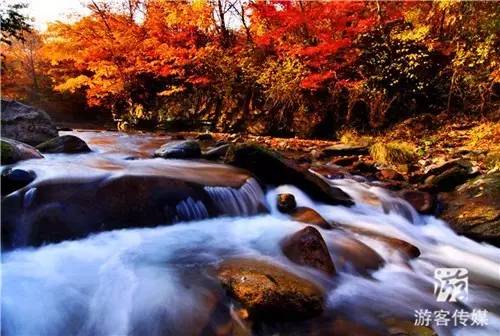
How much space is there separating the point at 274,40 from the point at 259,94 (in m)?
1.80

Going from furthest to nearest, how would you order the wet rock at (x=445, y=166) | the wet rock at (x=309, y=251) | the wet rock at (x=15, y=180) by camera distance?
the wet rock at (x=445, y=166), the wet rock at (x=15, y=180), the wet rock at (x=309, y=251)

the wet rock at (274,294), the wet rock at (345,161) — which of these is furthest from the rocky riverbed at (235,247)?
the wet rock at (345,161)

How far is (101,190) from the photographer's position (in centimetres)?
530

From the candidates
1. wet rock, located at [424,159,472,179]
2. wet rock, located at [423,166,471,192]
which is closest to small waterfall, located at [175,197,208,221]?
wet rock, located at [423,166,471,192]

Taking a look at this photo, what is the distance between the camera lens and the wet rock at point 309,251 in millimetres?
4387

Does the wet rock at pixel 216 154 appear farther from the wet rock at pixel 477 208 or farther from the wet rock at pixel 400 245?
the wet rock at pixel 477 208

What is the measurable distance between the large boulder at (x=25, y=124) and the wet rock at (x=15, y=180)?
5.13m

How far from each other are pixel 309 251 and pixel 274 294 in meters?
1.14

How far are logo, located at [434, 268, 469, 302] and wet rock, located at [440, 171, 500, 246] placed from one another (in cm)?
94

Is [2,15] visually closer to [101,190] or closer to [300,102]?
[101,190]

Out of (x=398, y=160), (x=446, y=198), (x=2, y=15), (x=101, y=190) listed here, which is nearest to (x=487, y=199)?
(x=446, y=198)

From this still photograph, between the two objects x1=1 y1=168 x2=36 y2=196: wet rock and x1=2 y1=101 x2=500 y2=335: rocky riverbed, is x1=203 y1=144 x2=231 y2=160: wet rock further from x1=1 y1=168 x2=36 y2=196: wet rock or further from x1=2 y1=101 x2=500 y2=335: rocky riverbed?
x1=1 y1=168 x2=36 y2=196: wet rock

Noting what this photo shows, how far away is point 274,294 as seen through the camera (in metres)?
3.42

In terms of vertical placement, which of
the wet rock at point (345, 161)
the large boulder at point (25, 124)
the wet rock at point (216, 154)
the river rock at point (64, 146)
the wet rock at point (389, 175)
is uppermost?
the large boulder at point (25, 124)
